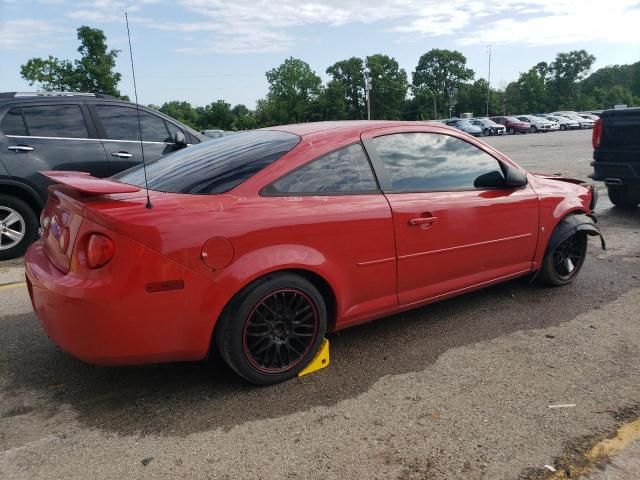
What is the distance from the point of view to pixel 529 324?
382 cm

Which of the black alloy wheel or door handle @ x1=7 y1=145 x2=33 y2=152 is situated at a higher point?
door handle @ x1=7 y1=145 x2=33 y2=152

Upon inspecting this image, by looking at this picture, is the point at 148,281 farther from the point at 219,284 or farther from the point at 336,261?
the point at 336,261

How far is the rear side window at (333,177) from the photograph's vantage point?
3.02 meters

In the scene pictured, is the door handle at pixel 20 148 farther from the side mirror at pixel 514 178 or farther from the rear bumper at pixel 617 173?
the rear bumper at pixel 617 173

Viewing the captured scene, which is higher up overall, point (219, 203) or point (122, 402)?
point (219, 203)

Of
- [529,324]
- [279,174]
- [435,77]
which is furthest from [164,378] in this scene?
[435,77]

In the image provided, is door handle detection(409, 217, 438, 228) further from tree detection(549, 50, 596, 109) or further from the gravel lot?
tree detection(549, 50, 596, 109)

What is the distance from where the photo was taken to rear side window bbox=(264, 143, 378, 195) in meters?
3.02

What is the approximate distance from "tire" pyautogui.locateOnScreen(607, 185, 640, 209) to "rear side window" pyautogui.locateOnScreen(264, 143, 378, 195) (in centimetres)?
618

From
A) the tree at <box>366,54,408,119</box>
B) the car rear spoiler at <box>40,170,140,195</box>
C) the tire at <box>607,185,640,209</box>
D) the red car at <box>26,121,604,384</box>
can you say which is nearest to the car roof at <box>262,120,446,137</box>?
the red car at <box>26,121,604,384</box>

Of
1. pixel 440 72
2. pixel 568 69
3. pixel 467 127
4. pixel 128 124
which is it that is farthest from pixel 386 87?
pixel 128 124

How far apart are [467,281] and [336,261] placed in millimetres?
1208

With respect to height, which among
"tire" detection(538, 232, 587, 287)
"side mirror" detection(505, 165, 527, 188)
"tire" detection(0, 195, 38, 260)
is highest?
"side mirror" detection(505, 165, 527, 188)

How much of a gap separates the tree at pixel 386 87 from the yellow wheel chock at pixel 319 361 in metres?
95.2
